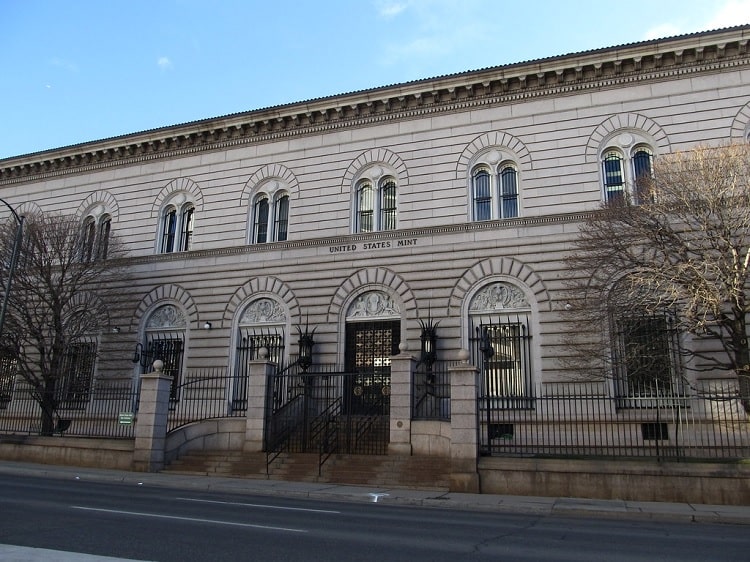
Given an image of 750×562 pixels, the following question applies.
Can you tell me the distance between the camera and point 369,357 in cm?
2561

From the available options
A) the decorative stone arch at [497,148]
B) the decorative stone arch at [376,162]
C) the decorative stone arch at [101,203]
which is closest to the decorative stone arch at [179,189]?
the decorative stone arch at [101,203]

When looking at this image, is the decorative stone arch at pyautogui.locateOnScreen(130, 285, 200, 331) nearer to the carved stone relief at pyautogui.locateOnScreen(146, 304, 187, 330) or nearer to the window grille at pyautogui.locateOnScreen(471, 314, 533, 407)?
the carved stone relief at pyautogui.locateOnScreen(146, 304, 187, 330)

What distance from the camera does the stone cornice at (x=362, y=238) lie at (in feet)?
79.5

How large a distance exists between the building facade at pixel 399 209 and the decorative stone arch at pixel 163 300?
10 cm

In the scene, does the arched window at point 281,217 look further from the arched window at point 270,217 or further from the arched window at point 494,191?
the arched window at point 494,191

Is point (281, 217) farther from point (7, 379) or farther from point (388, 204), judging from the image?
point (7, 379)

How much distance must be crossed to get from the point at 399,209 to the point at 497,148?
481 cm

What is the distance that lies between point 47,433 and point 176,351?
6.19 meters

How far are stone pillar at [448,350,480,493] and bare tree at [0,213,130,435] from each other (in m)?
17.1

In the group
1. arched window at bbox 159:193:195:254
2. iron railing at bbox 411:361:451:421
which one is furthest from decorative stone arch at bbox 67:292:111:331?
iron railing at bbox 411:361:451:421

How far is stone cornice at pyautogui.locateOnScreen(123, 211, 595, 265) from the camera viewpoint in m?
24.2

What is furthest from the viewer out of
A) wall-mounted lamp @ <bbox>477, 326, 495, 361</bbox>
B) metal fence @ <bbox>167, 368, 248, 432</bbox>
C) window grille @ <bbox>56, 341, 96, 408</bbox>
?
window grille @ <bbox>56, 341, 96, 408</bbox>

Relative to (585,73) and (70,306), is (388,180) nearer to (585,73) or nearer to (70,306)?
(585,73)

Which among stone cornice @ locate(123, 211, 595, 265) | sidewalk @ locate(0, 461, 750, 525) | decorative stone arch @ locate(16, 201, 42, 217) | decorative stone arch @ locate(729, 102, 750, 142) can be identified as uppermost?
decorative stone arch @ locate(16, 201, 42, 217)
